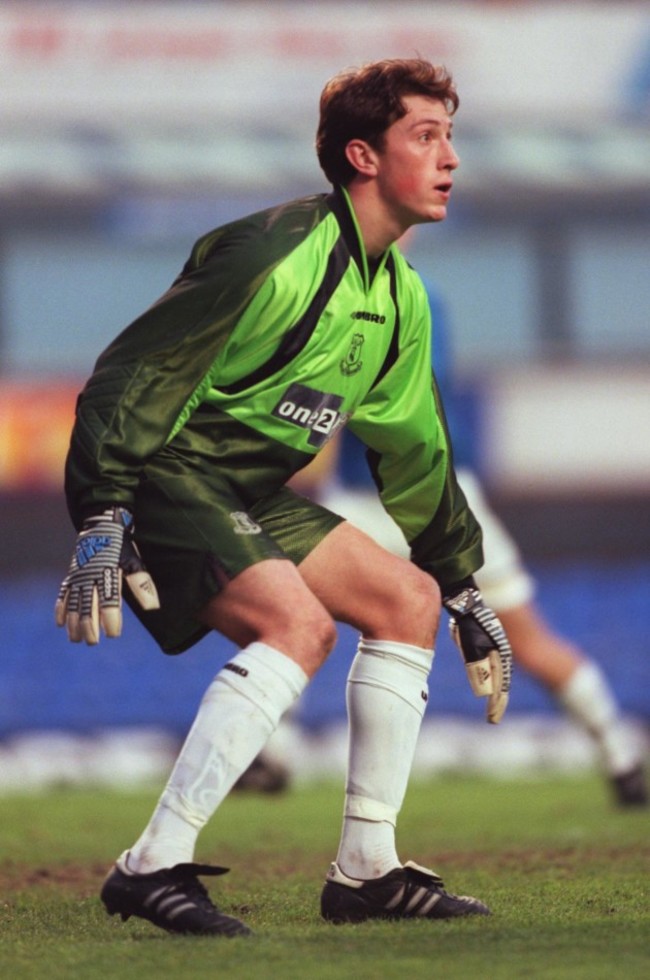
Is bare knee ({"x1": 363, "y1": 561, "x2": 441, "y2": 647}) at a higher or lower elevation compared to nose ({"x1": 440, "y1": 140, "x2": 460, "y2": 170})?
lower

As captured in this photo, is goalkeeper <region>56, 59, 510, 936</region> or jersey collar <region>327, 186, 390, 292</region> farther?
jersey collar <region>327, 186, 390, 292</region>

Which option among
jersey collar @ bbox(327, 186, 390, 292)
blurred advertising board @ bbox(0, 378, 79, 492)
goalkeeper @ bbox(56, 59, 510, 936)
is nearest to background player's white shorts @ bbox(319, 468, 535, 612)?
goalkeeper @ bbox(56, 59, 510, 936)

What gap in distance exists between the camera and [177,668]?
17781 millimetres

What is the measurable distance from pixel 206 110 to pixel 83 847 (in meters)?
14.9

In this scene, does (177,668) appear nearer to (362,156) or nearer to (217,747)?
(362,156)

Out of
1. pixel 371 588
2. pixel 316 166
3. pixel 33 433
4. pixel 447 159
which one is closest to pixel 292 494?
pixel 371 588

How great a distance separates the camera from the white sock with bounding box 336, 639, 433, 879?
180 inches

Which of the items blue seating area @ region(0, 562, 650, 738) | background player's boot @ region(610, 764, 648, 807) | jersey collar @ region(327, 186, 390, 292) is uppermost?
jersey collar @ region(327, 186, 390, 292)

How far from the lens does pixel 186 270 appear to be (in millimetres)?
4426

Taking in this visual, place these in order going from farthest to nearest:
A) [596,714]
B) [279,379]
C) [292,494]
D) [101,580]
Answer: [596,714] < [292,494] < [279,379] < [101,580]

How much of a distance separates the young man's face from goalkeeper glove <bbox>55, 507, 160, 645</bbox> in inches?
41.5

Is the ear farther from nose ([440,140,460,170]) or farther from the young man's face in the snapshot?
nose ([440,140,460,170])

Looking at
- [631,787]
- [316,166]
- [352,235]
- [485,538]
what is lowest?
[631,787]

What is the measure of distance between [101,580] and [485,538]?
4393 millimetres
